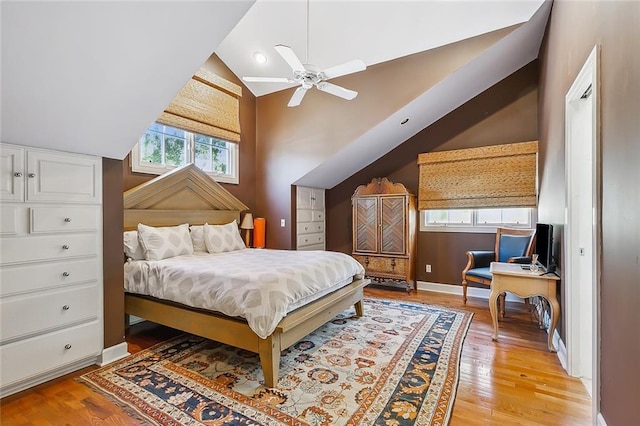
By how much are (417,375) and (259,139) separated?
13.7 feet

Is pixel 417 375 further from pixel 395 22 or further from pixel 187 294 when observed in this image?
pixel 395 22

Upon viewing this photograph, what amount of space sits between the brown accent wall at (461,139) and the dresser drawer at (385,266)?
1.41 feet

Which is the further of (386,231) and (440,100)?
(386,231)

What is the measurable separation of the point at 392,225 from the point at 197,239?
2.77 m

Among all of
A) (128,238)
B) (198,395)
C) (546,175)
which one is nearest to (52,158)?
(128,238)

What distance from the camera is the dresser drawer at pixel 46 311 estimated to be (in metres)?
1.98

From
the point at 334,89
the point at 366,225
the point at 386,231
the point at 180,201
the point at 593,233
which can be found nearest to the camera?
the point at 593,233

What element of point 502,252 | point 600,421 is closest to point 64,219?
point 600,421

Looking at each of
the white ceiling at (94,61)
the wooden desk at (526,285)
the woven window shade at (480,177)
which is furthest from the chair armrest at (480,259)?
the white ceiling at (94,61)

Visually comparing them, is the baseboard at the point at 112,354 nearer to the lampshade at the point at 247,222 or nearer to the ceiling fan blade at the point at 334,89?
→ the lampshade at the point at 247,222

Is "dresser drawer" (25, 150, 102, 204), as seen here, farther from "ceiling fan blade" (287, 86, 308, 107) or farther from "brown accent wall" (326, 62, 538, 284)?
"brown accent wall" (326, 62, 538, 284)

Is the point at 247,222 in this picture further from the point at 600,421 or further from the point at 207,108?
the point at 600,421

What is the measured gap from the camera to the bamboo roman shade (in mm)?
3965

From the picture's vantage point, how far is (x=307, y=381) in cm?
219
